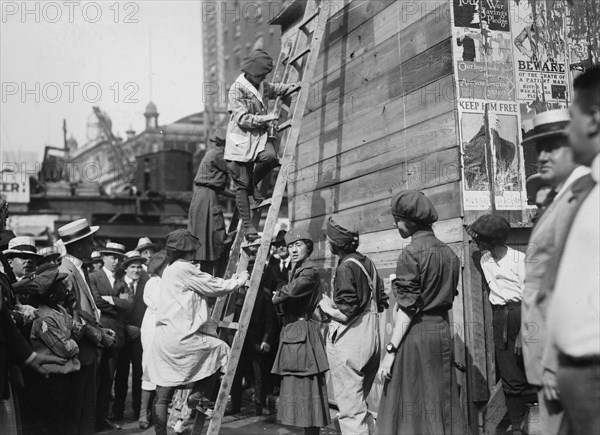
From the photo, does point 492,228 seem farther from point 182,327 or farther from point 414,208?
point 182,327

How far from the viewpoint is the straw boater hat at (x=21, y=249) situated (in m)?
7.09

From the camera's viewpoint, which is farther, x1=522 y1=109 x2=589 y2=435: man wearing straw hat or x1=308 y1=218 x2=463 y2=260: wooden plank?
x1=308 y1=218 x2=463 y2=260: wooden plank

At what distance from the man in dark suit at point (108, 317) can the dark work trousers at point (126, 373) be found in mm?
168

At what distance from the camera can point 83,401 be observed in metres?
6.02

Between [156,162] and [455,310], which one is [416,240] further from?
[156,162]

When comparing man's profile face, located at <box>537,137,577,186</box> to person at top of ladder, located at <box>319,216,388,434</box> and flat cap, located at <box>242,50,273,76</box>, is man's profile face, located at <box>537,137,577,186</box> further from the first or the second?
flat cap, located at <box>242,50,273,76</box>

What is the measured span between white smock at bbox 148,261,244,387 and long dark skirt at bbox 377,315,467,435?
6.30 feet

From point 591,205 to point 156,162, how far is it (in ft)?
92.9

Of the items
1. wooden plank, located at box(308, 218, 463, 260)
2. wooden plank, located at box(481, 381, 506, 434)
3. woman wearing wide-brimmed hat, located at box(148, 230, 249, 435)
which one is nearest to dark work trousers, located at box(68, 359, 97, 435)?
woman wearing wide-brimmed hat, located at box(148, 230, 249, 435)

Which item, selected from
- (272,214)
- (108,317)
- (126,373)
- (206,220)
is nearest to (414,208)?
(272,214)

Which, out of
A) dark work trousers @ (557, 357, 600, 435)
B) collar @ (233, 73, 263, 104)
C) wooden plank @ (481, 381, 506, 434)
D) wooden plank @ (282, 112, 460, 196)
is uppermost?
collar @ (233, 73, 263, 104)

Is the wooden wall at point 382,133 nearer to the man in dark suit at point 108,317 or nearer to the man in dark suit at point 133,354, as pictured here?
the man in dark suit at point 133,354

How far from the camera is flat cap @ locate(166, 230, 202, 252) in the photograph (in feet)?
21.1

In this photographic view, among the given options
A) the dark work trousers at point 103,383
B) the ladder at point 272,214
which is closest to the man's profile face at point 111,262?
the dark work trousers at point 103,383
